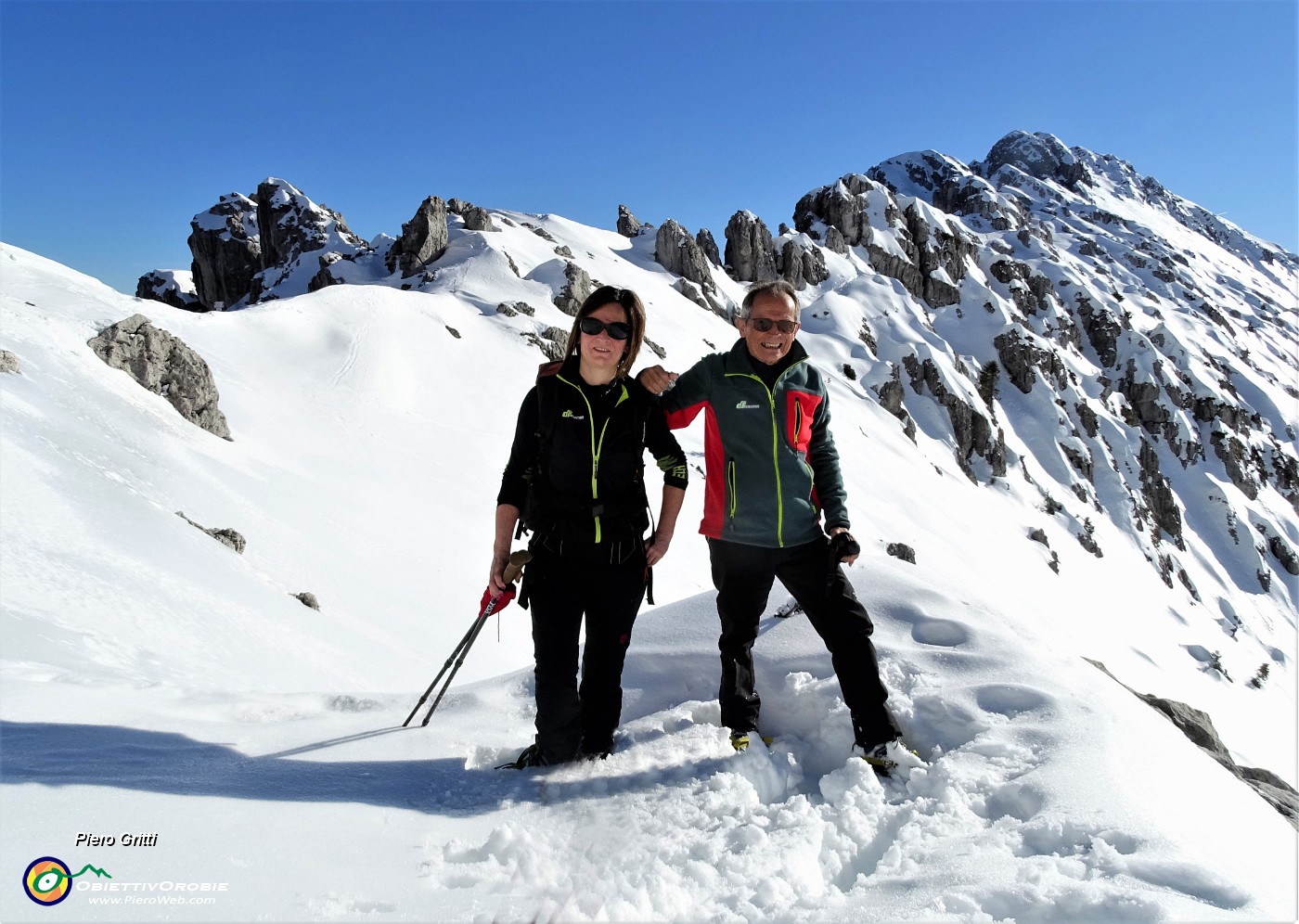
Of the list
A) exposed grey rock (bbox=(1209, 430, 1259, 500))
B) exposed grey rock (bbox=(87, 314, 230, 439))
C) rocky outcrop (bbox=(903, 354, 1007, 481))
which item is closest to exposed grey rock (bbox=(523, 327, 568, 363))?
exposed grey rock (bbox=(87, 314, 230, 439))

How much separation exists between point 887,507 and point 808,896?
31.0 meters

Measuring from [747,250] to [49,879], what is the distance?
6708cm

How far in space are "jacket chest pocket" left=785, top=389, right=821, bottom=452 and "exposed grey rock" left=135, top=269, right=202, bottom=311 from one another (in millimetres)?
93837

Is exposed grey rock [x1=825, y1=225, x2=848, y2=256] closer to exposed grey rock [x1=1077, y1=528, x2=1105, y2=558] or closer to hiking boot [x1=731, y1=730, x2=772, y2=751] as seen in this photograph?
exposed grey rock [x1=1077, y1=528, x2=1105, y2=558]

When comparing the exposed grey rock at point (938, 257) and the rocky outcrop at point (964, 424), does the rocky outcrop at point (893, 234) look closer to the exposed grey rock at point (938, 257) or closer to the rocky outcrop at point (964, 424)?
the exposed grey rock at point (938, 257)

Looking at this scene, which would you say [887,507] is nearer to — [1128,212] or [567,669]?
[567,669]

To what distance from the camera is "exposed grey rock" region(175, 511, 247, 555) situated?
885 centimetres

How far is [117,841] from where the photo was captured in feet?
8.04

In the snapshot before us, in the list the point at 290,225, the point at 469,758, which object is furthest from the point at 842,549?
the point at 290,225

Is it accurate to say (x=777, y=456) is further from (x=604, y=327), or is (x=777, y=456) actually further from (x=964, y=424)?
(x=964, y=424)

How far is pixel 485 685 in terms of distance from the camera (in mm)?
4801

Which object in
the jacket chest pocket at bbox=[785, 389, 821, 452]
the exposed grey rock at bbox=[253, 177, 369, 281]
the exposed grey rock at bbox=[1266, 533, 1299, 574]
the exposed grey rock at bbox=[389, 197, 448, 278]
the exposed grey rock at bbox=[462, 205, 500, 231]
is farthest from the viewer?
the exposed grey rock at bbox=[253, 177, 369, 281]

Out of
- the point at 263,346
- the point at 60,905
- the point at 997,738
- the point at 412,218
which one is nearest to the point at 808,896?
the point at 997,738

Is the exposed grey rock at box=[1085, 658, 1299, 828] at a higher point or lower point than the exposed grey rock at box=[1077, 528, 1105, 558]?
lower
